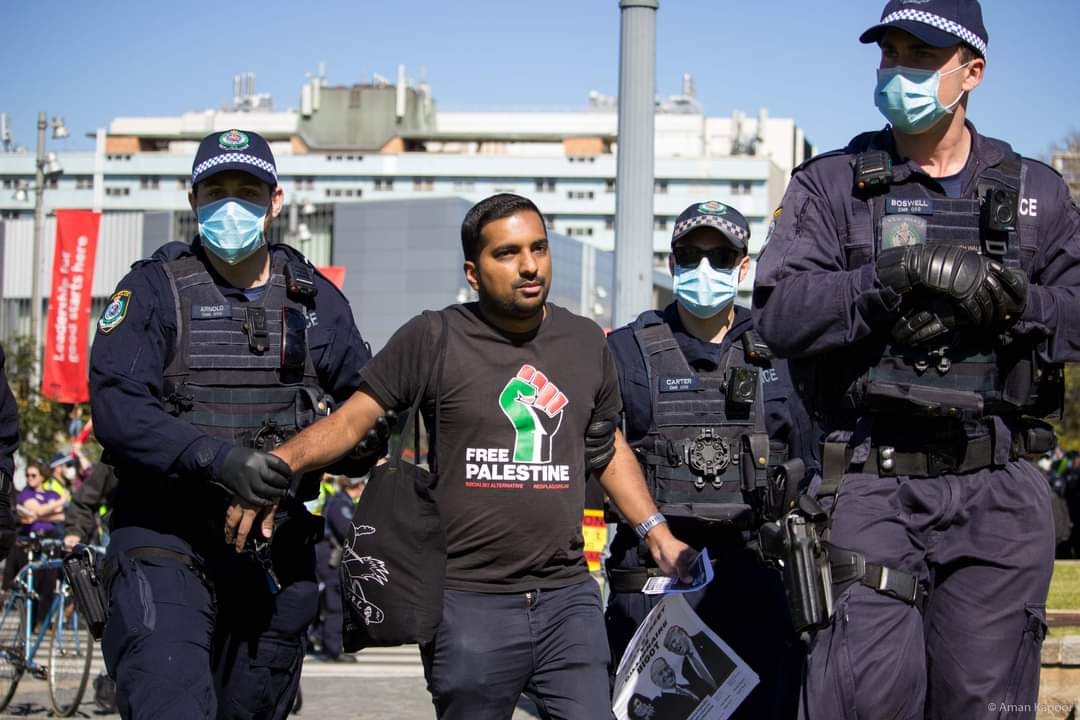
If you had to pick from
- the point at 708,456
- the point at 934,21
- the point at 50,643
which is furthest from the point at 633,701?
the point at 50,643

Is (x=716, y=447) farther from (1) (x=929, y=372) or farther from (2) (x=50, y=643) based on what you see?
(2) (x=50, y=643)

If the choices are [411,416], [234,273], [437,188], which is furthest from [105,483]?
[437,188]

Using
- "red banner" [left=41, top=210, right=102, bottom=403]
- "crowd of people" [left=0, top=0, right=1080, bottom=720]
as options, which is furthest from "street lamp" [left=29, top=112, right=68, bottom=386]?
"crowd of people" [left=0, top=0, right=1080, bottom=720]

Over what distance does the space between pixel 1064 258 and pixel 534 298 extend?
163 centimetres

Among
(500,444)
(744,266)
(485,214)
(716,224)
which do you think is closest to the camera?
(500,444)

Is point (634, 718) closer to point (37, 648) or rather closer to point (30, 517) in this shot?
point (37, 648)

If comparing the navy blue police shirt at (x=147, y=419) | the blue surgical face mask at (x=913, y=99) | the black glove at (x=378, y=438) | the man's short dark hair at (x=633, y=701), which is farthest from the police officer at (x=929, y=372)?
the navy blue police shirt at (x=147, y=419)

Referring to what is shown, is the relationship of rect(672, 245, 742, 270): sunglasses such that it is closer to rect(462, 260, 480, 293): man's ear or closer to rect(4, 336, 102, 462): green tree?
rect(462, 260, 480, 293): man's ear

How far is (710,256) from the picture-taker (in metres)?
7.10

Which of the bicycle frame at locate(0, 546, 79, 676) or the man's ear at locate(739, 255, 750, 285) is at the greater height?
the man's ear at locate(739, 255, 750, 285)

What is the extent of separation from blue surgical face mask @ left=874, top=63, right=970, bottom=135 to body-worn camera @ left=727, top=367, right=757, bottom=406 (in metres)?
2.00

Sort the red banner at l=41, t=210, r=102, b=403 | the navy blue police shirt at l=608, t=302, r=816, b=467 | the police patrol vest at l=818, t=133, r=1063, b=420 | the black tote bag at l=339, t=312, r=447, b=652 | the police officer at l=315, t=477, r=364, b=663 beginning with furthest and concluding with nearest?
the red banner at l=41, t=210, r=102, b=403 → the police officer at l=315, t=477, r=364, b=663 → the navy blue police shirt at l=608, t=302, r=816, b=467 → the black tote bag at l=339, t=312, r=447, b=652 → the police patrol vest at l=818, t=133, r=1063, b=420

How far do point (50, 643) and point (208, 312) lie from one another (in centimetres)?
646

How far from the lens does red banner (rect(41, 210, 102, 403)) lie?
3441 centimetres
